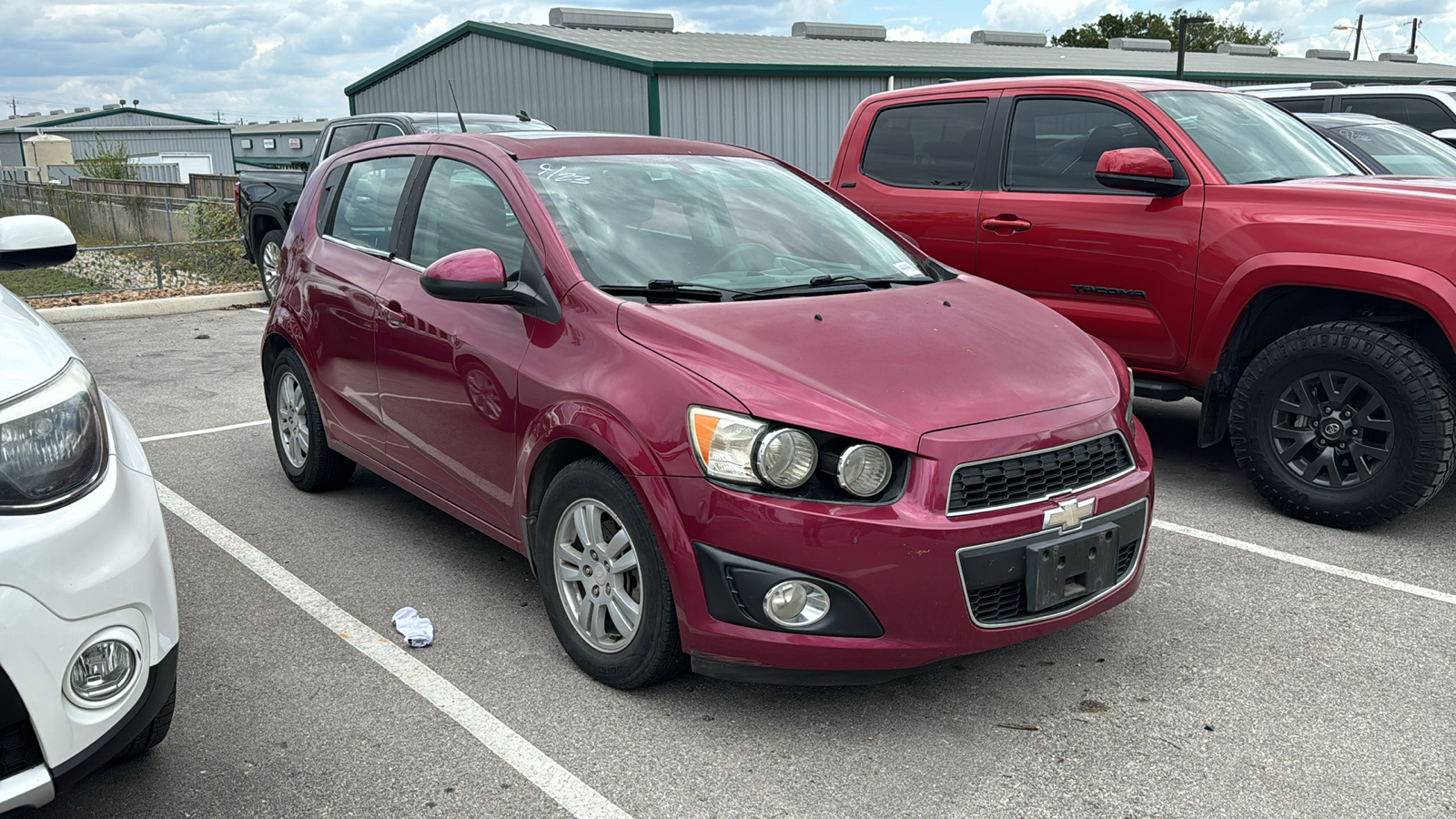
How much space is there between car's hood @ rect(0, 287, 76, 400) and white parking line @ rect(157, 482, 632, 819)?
1.43m

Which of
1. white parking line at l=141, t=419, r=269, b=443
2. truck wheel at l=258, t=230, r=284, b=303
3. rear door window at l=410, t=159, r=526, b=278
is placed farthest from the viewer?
truck wheel at l=258, t=230, r=284, b=303

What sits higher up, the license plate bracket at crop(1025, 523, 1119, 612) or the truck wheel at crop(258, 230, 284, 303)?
the license plate bracket at crop(1025, 523, 1119, 612)

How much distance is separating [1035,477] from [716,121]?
726 inches

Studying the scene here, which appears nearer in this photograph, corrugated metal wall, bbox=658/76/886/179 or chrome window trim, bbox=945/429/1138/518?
chrome window trim, bbox=945/429/1138/518

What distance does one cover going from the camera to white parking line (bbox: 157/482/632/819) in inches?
115

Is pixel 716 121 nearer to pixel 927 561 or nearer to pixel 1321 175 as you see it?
pixel 1321 175

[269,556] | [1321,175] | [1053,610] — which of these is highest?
[1321,175]

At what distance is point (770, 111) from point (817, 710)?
19.2m

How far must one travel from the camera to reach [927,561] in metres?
2.97

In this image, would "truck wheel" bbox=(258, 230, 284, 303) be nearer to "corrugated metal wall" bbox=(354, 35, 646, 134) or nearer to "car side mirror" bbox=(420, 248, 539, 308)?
"corrugated metal wall" bbox=(354, 35, 646, 134)

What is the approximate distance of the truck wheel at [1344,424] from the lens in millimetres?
4598

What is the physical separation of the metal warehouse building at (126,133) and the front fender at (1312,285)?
241 ft

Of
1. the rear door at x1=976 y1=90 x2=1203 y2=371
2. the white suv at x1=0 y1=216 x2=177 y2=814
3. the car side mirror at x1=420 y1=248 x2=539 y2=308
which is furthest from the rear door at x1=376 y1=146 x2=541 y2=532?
the rear door at x1=976 y1=90 x2=1203 y2=371

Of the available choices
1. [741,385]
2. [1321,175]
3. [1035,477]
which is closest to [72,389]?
[741,385]
